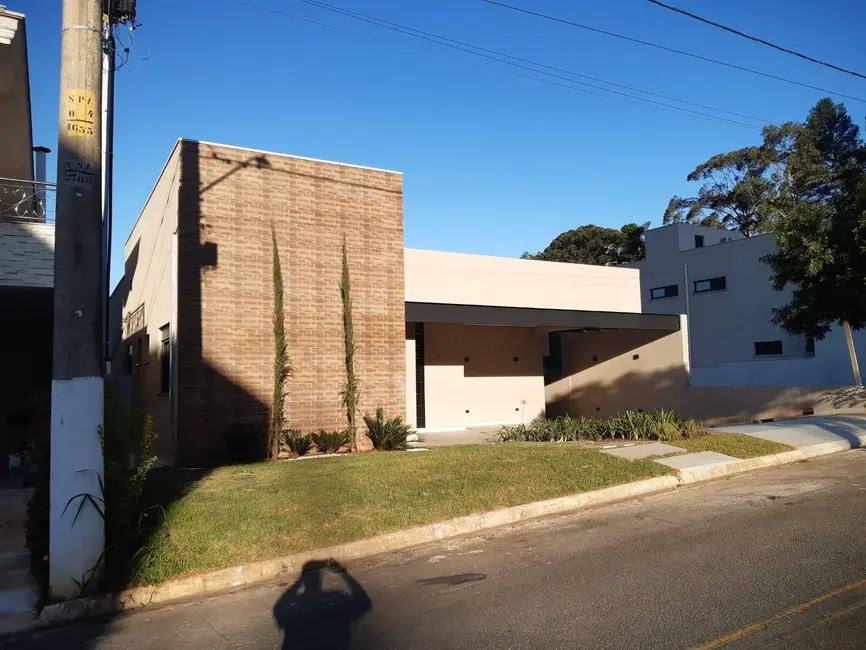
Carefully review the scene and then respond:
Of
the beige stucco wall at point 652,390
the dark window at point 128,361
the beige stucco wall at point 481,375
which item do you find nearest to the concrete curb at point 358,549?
the beige stucco wall at point 481,375

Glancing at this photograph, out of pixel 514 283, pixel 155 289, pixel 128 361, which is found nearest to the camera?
pixel 155 289

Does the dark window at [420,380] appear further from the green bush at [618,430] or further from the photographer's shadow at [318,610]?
the photographer's shadow at [318,610]

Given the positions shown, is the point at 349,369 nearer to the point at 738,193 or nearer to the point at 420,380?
the point at 420,380

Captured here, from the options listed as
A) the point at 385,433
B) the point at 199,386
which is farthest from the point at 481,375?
the point at 199,386

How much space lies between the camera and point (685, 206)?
57.8m

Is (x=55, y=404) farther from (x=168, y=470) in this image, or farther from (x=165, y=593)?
(x=168, y=470)

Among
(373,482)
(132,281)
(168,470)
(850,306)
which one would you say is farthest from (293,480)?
(850,306)

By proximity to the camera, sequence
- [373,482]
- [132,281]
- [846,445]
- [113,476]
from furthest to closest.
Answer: [132,281] < [846,445] < [373,482] < [113,476]

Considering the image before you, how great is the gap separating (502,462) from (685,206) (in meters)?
52.0

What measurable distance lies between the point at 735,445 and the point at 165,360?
37.9 feet

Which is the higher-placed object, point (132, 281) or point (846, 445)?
point (132, 281)

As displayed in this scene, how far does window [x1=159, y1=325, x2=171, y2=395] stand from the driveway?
40.0 ft

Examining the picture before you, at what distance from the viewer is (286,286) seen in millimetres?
14086

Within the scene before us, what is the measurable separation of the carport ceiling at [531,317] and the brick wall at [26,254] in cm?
761
